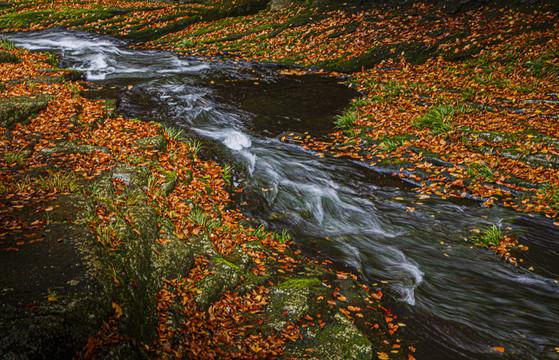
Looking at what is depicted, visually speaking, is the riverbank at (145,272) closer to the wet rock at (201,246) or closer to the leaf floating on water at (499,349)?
the wet rock at (201,246)

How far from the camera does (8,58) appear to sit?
11.3 m

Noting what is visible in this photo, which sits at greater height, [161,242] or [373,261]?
[161,242]

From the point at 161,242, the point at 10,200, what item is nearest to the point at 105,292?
the point at 161,242

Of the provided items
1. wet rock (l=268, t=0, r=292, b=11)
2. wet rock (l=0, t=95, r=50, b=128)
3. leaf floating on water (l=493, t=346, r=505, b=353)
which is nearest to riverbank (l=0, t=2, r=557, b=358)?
wet rock (l=0, t=95, r=50, b=128)

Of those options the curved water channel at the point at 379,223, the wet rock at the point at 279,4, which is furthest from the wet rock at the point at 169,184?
the wet rock at the point at 279,4

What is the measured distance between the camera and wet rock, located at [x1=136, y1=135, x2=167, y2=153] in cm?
678

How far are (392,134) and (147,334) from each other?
7545 mm

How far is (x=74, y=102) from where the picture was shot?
829 cm

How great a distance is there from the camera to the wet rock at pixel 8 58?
1105 centimetres

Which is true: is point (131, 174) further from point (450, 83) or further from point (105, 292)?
point (450, 83)

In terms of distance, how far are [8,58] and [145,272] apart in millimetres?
12556

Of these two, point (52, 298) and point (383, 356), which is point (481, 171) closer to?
point (383, 356)

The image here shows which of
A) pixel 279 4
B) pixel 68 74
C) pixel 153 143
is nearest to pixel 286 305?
pixel 153 143

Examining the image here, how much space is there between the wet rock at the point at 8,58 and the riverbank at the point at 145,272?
6.29m
